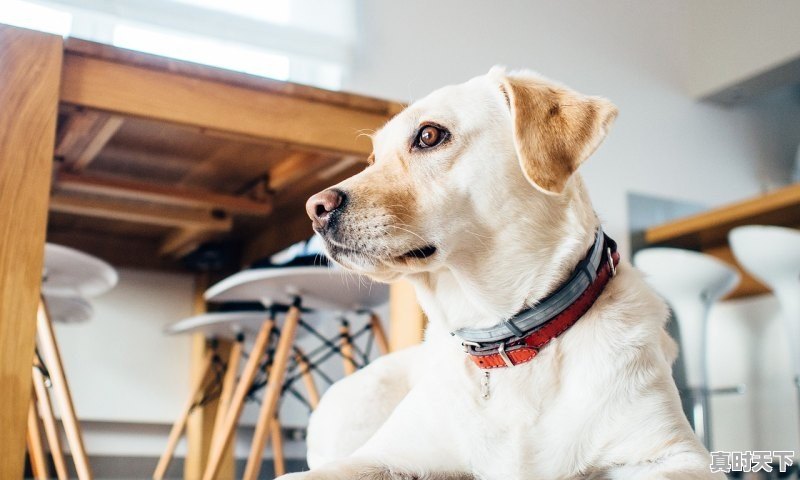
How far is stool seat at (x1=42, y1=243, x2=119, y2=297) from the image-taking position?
1.57 m

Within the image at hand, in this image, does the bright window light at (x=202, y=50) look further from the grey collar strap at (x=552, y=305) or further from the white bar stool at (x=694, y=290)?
the grey collar strap at (x=552, y=305)

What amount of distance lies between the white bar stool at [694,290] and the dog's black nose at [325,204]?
2.05m

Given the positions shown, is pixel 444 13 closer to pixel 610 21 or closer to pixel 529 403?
pixel 610 21

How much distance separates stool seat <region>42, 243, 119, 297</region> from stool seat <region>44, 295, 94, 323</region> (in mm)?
49

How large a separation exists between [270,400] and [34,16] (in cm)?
155

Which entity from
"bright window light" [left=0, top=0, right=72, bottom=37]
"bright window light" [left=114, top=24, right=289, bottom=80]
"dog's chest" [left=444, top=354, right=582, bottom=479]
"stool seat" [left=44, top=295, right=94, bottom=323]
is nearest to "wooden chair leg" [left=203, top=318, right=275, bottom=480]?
"stool seat" [left=44, top=295, right=94, bottom=323]

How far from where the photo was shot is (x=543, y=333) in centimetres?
88

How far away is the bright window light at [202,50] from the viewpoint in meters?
2.65

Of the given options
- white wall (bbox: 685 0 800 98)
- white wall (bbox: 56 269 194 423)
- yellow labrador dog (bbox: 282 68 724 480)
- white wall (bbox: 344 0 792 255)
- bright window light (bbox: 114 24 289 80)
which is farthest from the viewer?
white wall (bbox: 685 0 800 98)

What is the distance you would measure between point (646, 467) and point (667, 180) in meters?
3.19

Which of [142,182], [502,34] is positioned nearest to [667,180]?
[502,34]

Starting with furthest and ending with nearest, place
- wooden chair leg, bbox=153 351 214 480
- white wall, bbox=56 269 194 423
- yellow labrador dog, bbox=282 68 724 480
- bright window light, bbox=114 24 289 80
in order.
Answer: bright window light, bbox=114 24 289 80, white wall, bbox=56 269 194 423, wooden chair leg, bbox=153 351 214 480, yellow labrador dog, bbox=282 68 724 480

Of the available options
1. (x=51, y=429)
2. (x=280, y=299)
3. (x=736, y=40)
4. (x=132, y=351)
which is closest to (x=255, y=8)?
(x=132, y=351)

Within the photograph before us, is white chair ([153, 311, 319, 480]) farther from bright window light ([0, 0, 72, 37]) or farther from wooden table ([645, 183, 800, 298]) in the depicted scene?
wooden table ([645, 183, 800, 298])
